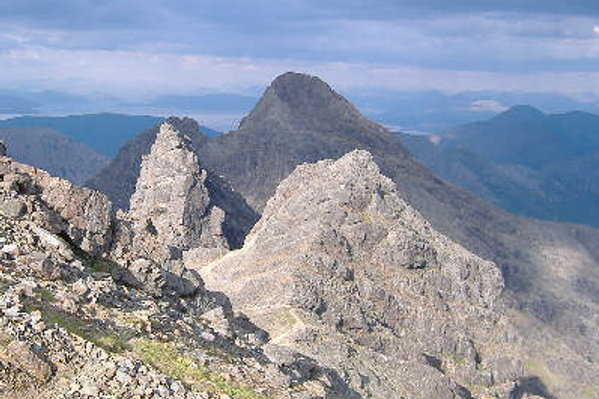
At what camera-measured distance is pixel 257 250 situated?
447ft

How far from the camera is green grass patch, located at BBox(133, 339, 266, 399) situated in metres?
30.5

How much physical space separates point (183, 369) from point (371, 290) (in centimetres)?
9787

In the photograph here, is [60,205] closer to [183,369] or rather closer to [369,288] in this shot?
[183,369]

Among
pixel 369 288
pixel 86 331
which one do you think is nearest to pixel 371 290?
pixel 369 288

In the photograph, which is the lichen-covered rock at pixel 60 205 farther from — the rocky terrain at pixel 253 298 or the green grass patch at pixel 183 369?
the green grass patch at pixel 183 369

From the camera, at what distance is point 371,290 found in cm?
12750

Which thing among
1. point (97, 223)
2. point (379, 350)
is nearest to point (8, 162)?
point (97, 223)

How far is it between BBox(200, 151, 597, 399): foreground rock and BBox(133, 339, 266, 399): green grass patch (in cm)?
5840

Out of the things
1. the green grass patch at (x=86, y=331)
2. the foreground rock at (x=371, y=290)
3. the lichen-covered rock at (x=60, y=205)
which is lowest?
the foreground rock at (x=371, y=290)

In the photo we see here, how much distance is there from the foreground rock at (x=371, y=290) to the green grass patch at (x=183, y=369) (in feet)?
192

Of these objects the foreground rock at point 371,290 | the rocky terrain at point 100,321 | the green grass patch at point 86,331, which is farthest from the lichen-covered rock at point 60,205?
the foreground rock at point 371,290

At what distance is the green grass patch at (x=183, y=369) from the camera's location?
30453 mm

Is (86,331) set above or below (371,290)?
above

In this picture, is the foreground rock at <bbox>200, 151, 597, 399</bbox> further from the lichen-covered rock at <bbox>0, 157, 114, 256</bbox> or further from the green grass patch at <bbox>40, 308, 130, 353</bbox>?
the green grass patch at <bbox>40, 308, 130, 353</bbox>
